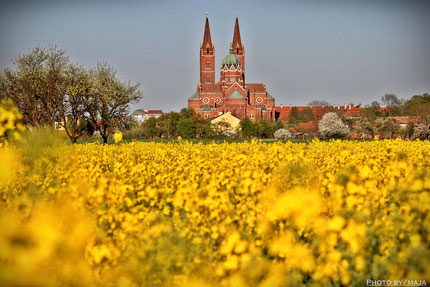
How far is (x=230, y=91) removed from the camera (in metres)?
125

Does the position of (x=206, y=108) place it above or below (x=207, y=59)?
below

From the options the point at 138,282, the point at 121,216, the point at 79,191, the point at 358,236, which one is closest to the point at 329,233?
the point at 358,236

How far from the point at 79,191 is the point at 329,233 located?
11.6 feet

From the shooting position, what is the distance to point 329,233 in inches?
172

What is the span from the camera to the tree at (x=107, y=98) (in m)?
38.1

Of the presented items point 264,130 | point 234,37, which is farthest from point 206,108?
point 264,130

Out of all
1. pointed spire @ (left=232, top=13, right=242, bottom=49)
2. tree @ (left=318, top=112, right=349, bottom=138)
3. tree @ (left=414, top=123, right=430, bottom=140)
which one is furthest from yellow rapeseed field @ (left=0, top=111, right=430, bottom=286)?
pointed spire @ (left=232, top=13, right=242, bottom=49)

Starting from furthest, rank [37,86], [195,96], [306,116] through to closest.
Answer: [306,116], [195,96], [37,86]

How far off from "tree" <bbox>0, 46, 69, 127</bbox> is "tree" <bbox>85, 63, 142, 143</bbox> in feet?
9.44

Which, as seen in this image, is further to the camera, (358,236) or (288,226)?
(288,226)

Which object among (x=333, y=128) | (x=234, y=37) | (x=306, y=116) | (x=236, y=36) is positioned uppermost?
(x=236, y=36)

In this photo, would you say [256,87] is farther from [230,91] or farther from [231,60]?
[230,91]

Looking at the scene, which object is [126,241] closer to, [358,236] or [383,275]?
[358,236]

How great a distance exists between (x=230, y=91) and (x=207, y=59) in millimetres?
15803
